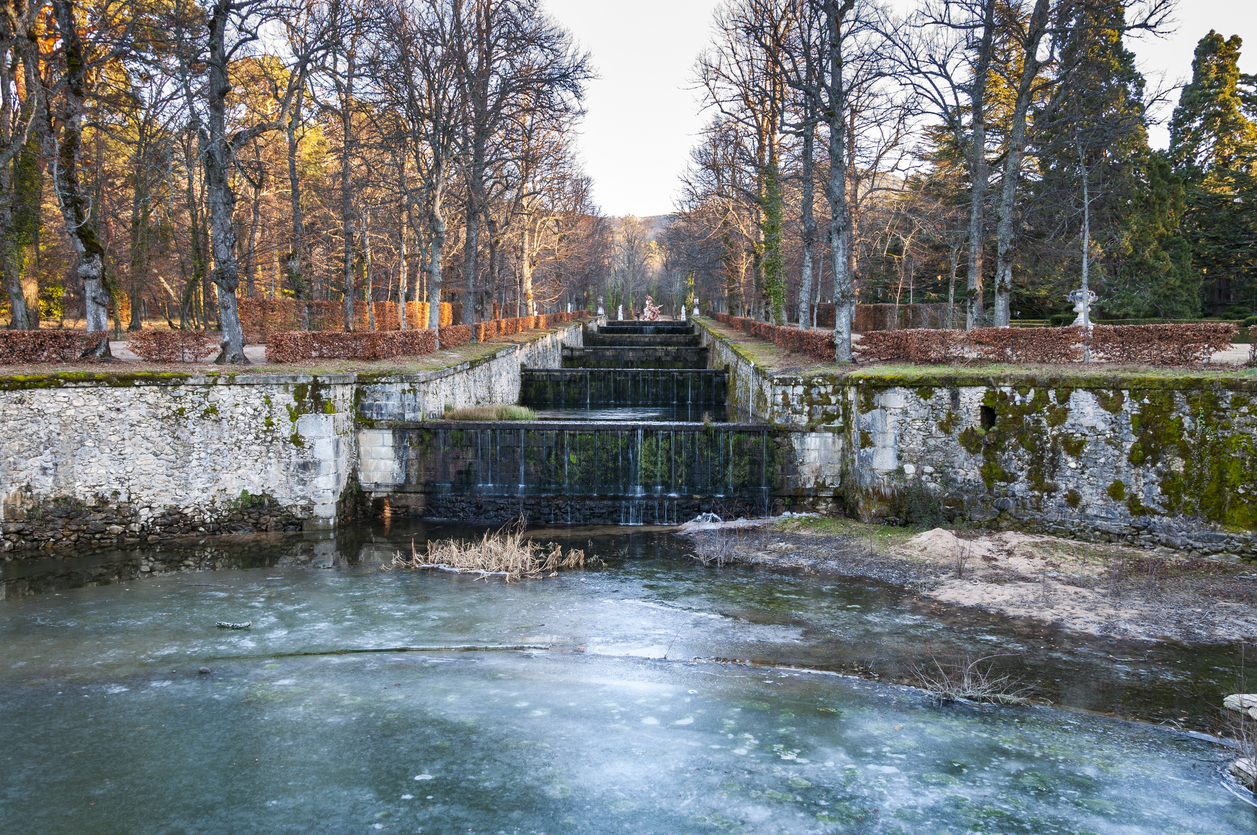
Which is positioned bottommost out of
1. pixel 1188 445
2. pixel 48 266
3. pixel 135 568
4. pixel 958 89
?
pixel 135 568

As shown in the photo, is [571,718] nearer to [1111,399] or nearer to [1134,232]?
[1111,399]

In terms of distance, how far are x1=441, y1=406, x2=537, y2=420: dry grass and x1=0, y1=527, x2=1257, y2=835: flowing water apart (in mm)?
7456

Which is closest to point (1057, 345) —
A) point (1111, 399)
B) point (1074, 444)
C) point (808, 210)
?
point (1111, 399)

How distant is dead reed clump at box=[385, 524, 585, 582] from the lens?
10.7m

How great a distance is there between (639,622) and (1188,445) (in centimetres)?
847

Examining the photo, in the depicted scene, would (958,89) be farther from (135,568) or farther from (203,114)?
(203,114)

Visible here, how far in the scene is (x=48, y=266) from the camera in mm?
27922

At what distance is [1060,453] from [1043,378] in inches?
46.9

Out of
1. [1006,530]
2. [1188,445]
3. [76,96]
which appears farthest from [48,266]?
[1188,445]

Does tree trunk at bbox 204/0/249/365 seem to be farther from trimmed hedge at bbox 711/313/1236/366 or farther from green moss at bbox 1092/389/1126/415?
green moss at bbox 1092/389/1126/415

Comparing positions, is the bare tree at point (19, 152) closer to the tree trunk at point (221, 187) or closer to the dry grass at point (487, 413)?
the tree trunk at point (221, 187)

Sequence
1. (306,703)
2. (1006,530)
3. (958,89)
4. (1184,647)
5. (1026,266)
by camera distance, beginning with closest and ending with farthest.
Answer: (306,703) → (1184,647) → (1006,530) → (958,89) → (1026,266)

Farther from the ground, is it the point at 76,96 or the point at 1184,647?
the point at 76,96

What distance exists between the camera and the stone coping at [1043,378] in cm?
1085
